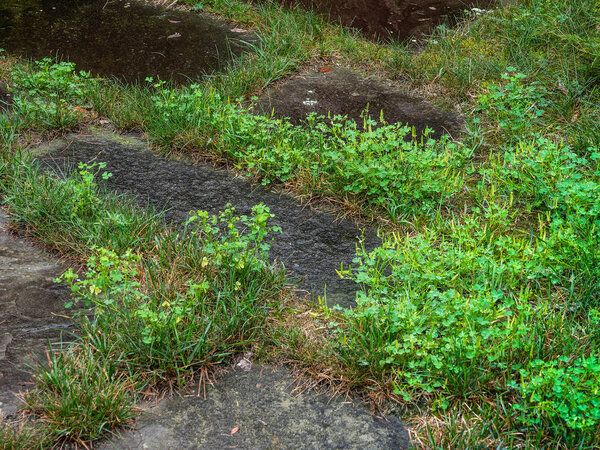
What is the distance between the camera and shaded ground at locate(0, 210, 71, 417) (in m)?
2.58

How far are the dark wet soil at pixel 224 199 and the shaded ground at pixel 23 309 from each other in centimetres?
77

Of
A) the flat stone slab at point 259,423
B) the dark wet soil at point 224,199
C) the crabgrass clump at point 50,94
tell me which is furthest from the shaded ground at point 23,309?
the crabgrass clump at point 50,94

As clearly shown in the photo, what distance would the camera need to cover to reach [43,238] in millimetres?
3402

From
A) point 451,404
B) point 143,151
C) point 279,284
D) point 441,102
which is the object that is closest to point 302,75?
point 441,102

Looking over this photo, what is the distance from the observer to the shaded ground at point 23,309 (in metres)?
2.58

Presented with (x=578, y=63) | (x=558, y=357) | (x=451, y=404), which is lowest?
(x=451, y=404)

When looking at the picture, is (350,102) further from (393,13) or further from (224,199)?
(393,13)

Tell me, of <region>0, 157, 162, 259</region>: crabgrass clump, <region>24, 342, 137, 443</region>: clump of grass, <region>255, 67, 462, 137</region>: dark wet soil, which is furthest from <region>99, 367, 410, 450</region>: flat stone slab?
<region>255, 67, 462, 137</region>: dark wet soil

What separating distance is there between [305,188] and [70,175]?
154 cm

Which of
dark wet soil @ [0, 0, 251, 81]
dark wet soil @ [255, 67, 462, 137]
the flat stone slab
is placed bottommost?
the flat stone slab

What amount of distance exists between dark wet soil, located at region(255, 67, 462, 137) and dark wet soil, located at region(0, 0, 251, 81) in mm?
747

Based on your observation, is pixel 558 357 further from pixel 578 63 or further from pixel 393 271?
pixel 578 63

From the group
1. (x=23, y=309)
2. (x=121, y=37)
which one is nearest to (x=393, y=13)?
(x=121, y=37)

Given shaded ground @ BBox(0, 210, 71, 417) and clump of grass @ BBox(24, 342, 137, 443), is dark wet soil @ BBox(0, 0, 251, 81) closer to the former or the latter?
shaded ground @ BBox(0, 210, 71, 417)
